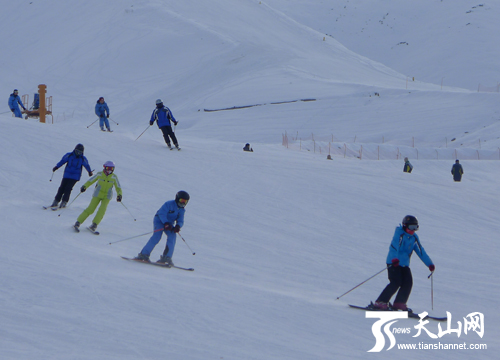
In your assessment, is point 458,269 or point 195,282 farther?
point 458,269

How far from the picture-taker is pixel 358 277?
9398mm

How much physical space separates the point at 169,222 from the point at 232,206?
503 cm

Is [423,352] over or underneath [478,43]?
underneath

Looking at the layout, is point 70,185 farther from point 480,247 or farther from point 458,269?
point 480,247

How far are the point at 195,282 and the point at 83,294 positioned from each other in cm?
165

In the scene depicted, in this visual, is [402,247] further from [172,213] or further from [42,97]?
[42,97]

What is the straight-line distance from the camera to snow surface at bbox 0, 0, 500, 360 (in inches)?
231

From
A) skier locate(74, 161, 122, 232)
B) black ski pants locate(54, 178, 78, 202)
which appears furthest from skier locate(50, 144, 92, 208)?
skier locate(74, 161, 122, 232)

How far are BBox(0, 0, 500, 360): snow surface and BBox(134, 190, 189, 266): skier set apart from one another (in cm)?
33

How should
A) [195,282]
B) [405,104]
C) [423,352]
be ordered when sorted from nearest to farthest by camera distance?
[423,352] < [195,282] < [405,104]

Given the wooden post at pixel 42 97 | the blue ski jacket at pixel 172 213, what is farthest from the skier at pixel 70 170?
the wooden post at pixel 42 97

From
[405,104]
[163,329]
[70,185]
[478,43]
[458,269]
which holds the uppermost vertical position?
[478,43]

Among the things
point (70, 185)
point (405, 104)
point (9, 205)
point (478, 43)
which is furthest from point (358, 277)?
point (478, 43)

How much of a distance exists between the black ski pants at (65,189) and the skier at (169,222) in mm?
3278
